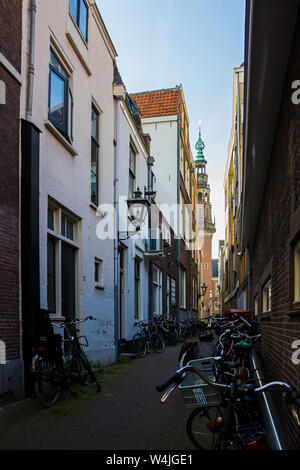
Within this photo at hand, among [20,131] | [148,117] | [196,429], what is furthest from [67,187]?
[148,117]

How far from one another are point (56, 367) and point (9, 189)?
7.91ft

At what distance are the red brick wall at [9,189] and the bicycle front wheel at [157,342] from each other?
8122 mm

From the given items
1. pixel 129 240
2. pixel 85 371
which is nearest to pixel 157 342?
pixel 129 240

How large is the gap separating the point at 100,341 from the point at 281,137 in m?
6.15

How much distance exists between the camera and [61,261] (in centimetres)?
798

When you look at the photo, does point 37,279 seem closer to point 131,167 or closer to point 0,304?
point 0,304

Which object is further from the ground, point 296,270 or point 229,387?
point 296,270

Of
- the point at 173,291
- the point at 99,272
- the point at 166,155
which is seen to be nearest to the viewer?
the point at 99,272

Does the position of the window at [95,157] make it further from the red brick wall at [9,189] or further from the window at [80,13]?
the red brick wall at [9,189]

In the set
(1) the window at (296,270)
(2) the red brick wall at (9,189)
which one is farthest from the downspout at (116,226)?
(1) the window at (296,270)

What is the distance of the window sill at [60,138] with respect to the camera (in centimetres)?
725

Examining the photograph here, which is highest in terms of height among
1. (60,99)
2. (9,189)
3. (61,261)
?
(60,99)
